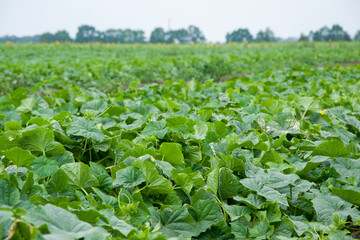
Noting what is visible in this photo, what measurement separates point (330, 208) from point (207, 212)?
0.63 metres

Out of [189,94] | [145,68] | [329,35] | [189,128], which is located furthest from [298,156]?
[329,35]

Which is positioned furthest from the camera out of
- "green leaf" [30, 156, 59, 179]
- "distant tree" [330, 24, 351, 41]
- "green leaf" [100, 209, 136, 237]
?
"distant tree" [330, 24, 351, 41]

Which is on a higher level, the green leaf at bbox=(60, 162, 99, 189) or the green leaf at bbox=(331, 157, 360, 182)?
the green leaf at bbox=(60, 162, 99, 189)

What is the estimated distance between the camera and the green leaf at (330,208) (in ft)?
4.68

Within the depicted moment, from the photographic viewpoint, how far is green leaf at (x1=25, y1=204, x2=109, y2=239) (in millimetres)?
798

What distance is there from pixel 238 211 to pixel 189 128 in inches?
25.5

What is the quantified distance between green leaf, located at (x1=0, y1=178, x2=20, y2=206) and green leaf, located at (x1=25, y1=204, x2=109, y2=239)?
9.2 inches

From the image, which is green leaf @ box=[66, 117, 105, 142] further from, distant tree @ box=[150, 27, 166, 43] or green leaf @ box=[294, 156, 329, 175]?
distant tree @ box=[150, 27, 166, 43]

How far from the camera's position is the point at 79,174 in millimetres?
1343

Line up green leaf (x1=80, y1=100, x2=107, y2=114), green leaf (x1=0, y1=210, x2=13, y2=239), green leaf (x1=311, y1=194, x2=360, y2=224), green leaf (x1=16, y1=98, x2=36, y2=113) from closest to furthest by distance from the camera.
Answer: green leaf (x1=0, y1=210, x2=13, y2=239) → green leaf (x1=311, y1=194, x2=360, y2=224) → green leaf (x1=80, y1=100, x2=107, y2=114) → green leaf (x1=16, y1=98, x2=36, y2=113)

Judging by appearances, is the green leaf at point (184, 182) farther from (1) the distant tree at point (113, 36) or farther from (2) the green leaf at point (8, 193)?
(1) the distant tree at point (113, 36)

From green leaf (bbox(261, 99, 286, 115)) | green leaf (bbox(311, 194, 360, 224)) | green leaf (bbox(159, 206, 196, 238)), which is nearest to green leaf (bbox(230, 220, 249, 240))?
green leaf (bbox(159, 206, 196, 238))

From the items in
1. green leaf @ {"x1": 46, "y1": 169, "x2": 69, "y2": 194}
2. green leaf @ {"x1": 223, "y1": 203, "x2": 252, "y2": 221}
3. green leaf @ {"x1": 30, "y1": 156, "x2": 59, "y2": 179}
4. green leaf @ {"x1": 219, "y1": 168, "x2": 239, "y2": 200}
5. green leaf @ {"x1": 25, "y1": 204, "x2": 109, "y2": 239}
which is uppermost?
green leaf @ {"x1": 25, "y1": 204, "x2": 109, "y2": 239}

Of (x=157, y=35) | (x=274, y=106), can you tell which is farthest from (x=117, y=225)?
(x=157, y=35)
